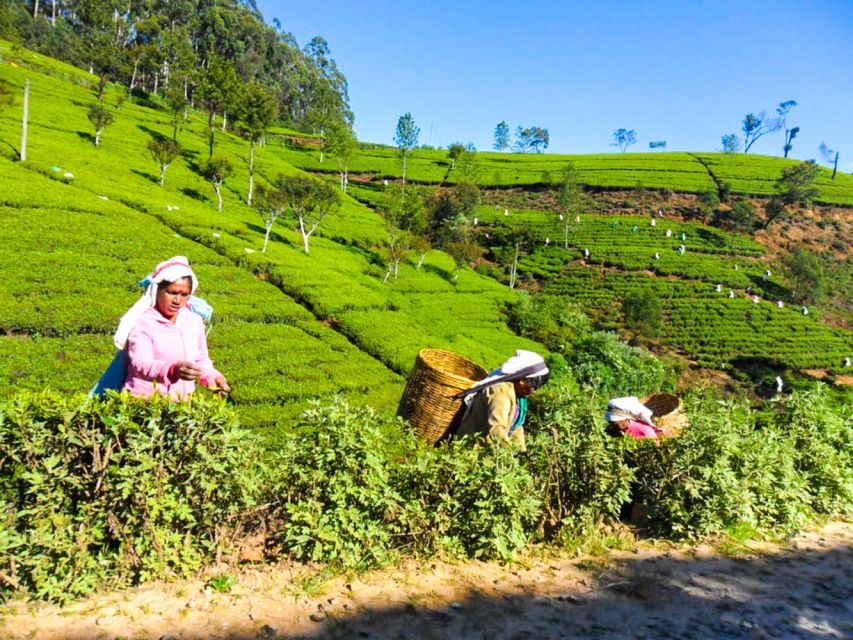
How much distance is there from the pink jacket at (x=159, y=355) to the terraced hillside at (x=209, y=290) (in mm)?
6492

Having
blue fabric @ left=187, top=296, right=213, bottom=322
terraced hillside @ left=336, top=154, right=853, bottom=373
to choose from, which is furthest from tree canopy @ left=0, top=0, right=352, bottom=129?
blue fabric @ left=187, top=296, right=213, bottom=322

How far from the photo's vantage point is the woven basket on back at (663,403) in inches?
290

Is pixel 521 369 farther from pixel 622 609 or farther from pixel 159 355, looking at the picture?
pixel 159 355

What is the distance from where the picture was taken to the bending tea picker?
3.43 metres

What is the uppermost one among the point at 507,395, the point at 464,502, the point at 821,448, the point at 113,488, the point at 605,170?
the point at 605,170

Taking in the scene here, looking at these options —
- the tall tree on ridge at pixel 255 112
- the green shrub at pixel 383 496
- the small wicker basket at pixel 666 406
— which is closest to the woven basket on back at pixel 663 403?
the small wicker basket at pixel 666 406

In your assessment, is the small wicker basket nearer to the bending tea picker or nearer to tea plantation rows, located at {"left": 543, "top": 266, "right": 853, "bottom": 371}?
the bending tea picker

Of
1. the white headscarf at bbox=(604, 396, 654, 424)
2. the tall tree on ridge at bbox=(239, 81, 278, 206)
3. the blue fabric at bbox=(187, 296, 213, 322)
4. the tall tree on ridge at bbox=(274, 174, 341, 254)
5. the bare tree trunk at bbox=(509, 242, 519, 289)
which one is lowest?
the white headscarf at bbox=(604, 396, 654, 424)

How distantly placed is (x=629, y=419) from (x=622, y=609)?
7.93ft

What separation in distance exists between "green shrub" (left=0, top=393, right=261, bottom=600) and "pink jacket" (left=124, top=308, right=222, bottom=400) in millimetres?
327

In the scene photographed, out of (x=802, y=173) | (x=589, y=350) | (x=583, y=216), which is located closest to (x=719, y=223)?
(x=802, y=173)

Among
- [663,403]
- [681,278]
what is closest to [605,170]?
[681,278]

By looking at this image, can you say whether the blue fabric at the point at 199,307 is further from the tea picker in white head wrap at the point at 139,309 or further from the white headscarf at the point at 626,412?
the white headscarf at the point at 626,412

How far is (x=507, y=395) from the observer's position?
415 cm
